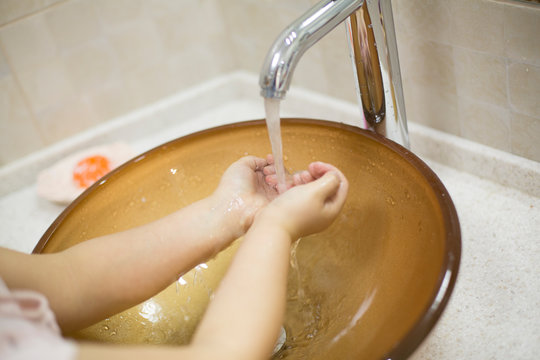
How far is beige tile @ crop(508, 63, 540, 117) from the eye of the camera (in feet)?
2.44

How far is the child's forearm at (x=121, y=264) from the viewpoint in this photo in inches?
27.1

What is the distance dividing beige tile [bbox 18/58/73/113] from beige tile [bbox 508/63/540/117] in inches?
31.7

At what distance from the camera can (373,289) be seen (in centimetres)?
67

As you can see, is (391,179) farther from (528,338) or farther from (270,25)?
(270,25)

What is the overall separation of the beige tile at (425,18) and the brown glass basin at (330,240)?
194 mm

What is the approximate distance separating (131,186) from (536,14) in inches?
23.1

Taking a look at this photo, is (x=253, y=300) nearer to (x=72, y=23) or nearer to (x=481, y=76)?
(x=481, y=76)

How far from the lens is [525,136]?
805 mm

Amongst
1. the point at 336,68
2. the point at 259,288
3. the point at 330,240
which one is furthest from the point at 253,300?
the point at 336,68

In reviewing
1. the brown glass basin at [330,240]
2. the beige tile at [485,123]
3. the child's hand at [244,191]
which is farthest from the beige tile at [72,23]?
the beige tile at [485,123]

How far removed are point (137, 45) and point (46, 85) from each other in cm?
20

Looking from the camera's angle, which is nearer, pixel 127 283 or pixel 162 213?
pixel 127 283

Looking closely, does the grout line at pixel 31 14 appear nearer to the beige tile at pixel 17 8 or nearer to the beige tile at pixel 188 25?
the beige tile at pixel 17 8

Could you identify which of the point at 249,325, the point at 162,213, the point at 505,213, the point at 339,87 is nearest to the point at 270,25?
the point at 339,87
